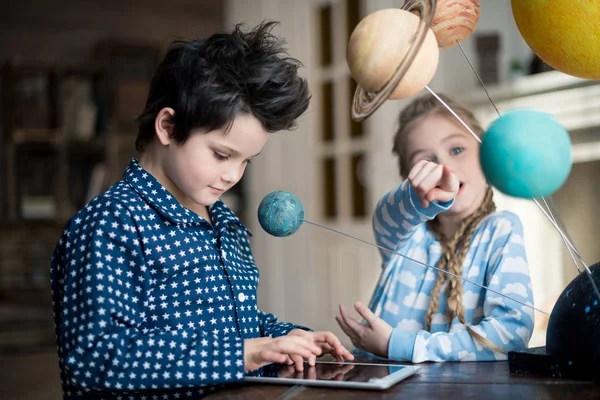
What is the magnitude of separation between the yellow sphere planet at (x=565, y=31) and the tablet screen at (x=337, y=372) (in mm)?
462

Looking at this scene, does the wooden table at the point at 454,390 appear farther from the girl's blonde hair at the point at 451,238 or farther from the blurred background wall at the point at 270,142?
the blurred background wall at the point at 270,142

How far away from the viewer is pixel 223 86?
3.84ft

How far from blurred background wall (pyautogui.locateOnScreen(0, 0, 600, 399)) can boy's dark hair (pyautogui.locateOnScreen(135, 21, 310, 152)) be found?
1.02 metres

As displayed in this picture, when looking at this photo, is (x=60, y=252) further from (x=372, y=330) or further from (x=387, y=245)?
(x=387, y=245)

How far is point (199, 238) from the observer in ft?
3.84

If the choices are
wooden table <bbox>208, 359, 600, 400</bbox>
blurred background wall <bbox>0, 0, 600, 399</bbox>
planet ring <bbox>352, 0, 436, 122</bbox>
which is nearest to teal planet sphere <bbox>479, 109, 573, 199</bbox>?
planet ring <bbox>352, 0, 436, 122</bbox>

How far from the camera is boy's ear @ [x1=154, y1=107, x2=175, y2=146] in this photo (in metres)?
1.18

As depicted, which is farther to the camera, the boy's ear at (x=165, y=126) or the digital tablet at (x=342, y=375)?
the boy's ear at (x=165, y=126)

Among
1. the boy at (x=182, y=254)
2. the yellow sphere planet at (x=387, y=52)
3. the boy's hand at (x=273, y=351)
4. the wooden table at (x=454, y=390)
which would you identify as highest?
the yellow sphere planet at (x=387, y=52)

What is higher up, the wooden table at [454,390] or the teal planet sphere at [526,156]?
the teal planet sphere at [526,156]

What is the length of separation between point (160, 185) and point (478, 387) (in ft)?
1.96

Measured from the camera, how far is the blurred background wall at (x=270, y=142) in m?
3.08

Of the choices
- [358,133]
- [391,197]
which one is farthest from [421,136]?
[358,133]

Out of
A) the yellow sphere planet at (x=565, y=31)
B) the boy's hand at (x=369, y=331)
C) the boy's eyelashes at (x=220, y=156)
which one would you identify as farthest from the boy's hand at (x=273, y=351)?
the yellow sphere planet at (x=565, y=31)
